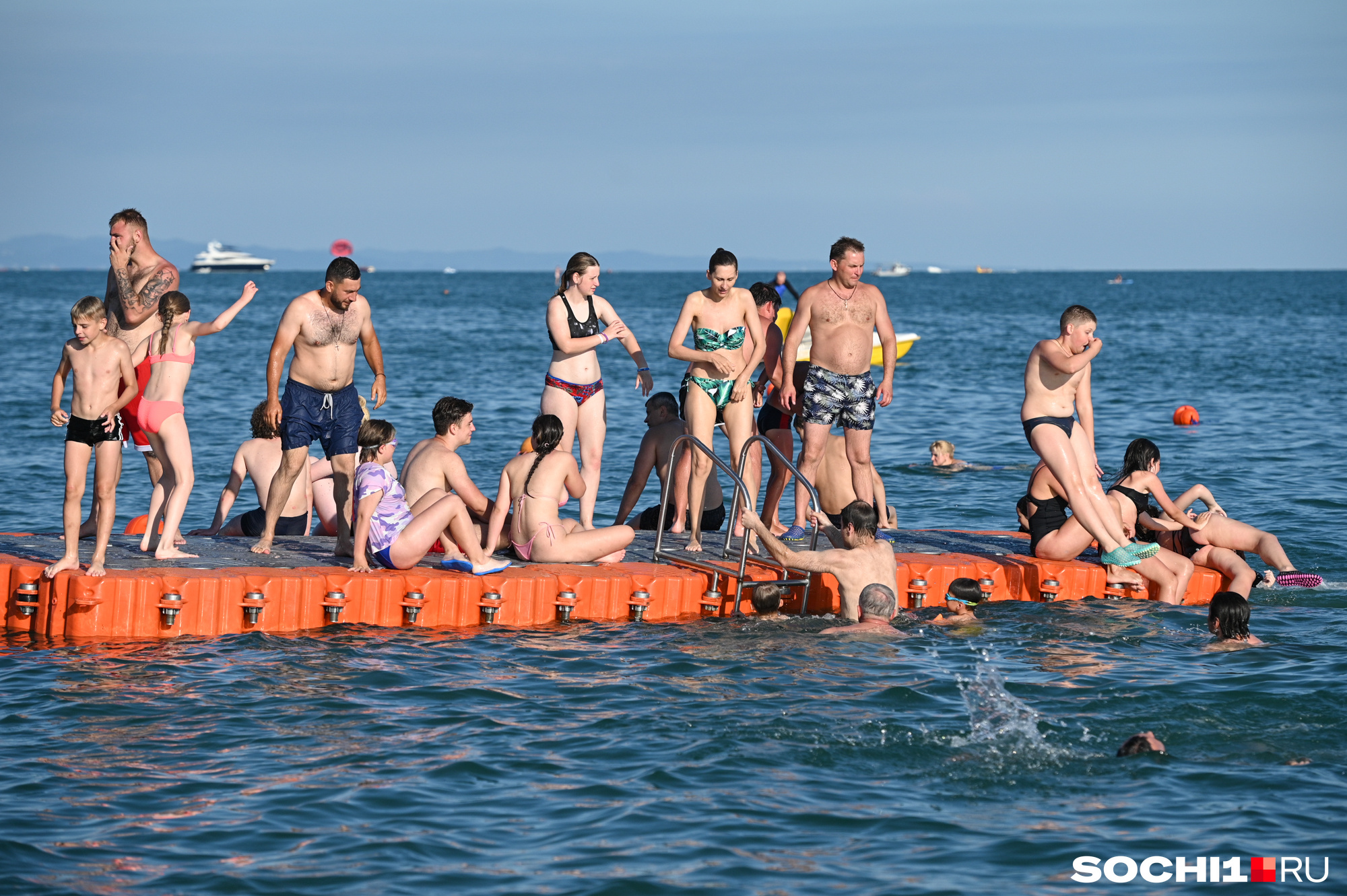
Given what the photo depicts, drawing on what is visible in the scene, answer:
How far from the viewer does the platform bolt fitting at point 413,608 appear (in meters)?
9.95

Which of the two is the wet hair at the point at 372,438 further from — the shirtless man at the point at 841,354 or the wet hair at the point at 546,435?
the shirtless man at the point at 841,354

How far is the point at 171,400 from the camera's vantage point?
Result: 997cm

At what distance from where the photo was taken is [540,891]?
20.3ft

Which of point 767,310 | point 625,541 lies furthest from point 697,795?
point 767,310

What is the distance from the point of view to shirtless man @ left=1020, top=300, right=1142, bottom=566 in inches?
419

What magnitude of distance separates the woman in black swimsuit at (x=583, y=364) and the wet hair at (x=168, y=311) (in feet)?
8.97

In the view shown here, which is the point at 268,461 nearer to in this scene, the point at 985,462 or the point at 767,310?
the point at 767,310

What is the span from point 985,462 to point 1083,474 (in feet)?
37.2

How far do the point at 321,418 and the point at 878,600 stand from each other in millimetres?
4445

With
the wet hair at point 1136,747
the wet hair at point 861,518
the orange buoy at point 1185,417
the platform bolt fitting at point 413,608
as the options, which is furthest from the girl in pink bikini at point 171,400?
the orange buoy at point 1185,417

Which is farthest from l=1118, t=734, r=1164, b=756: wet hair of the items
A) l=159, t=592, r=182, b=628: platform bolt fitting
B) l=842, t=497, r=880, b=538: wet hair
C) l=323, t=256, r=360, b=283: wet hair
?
l=159, t=592, r=182, b=628: platform bolt fitting

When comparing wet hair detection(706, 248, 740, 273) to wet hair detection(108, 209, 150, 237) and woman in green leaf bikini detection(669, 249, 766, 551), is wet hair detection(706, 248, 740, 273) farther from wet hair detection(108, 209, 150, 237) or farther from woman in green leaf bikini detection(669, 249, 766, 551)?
wet hair detection(108, 209, 150, 237)

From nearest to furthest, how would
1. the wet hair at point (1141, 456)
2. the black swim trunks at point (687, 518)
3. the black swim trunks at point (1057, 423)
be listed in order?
the black swim trunks at point (1057, 423), the wet hair at point (1141, 456), the black swim trunks at point (687, 518)

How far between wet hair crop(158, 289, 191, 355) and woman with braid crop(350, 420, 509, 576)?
156 centimetres
